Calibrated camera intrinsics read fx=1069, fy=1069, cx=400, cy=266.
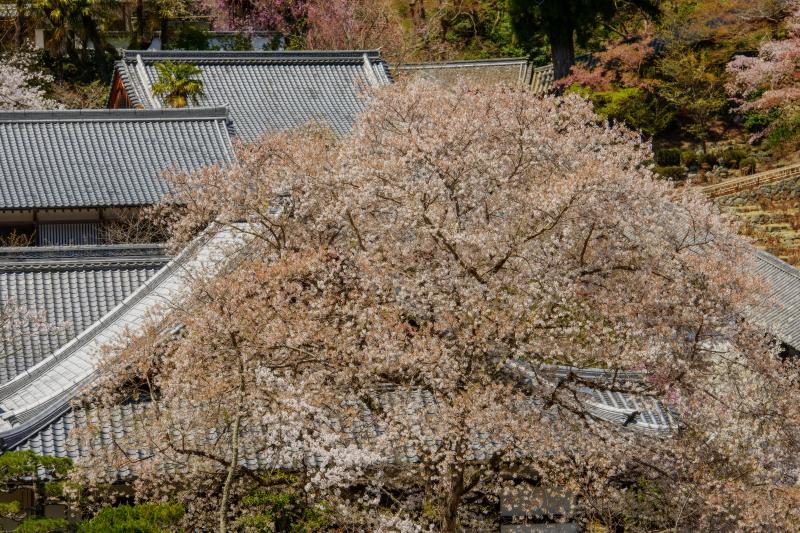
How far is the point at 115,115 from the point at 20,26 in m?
14.2

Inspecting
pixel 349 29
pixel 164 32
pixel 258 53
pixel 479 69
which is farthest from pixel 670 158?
pixel 164 32

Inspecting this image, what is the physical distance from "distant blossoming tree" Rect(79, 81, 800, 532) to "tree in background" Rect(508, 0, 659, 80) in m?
21.4

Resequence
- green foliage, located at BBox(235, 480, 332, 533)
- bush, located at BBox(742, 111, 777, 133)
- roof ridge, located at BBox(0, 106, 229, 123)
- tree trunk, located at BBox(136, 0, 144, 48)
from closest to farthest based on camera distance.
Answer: green foliage, located at BBox(235, 480, 332, 533) → roof ridge, located at BBox(0, 106, 229, 123) → bush, located at BBox(742, 111, 777, 133) → tree trunk, located at BBox(136, 0, 144, 48)

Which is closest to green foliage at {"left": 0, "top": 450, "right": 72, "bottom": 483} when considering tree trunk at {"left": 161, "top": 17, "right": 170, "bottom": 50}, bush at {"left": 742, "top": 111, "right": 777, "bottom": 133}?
bush at {"left": 742, "top": 111, "right": 777, "bottom": 133}

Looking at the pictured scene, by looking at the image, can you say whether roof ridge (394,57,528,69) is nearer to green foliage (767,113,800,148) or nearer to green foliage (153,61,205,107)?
green foliage (153,61,205,107)

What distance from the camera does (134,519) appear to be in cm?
888

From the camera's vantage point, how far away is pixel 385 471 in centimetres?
1142

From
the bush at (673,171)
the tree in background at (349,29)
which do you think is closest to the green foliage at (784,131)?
the bush at (673,171)

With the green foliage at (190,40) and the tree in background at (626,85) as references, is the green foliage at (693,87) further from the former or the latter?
the green foliage at (190,40)

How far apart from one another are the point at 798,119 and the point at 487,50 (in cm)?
1559

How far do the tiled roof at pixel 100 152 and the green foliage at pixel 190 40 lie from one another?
14284mm

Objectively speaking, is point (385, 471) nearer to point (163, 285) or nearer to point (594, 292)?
point (594, 292)

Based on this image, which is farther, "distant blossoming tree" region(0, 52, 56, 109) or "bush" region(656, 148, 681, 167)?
"distant blossoming tree" region(0, 52, 56, 109)

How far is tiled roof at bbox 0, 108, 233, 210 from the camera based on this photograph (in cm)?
2450
